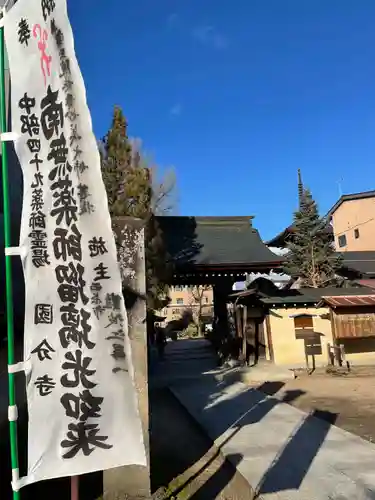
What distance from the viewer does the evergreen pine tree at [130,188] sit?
10.8 meters

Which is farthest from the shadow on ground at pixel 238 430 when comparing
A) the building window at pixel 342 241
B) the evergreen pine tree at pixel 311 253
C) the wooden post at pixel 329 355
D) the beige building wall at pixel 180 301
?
the beige building wall at pixel 180 301

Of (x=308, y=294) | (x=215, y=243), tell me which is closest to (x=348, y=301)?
(x=308, y=294)

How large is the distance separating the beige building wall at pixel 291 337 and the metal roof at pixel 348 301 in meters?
0.88

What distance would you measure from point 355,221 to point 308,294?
16700 millimetres

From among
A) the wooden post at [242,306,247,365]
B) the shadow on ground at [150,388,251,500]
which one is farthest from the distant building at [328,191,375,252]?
the shadow on ground at [150,388,251,500]

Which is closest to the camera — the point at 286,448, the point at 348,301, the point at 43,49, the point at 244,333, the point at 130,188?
the point at 43,49

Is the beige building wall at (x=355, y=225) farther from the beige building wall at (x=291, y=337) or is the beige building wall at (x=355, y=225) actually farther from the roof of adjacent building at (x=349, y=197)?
the beige building wall at (x=291, y=337)

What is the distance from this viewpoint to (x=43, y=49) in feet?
10.8

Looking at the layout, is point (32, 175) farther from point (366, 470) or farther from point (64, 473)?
point (366, 470)

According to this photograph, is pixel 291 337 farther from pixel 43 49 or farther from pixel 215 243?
pixel 43 49

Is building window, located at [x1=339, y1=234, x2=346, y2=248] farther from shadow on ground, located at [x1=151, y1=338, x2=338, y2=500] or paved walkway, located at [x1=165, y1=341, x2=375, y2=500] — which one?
paved walkway, located at [x1=165, y1=341, x2=375, y2=500]

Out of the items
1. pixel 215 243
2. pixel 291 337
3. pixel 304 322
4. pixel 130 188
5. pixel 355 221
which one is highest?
pixel 355 221

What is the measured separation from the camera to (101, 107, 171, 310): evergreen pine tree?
1077cm

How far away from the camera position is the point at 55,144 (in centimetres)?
326
